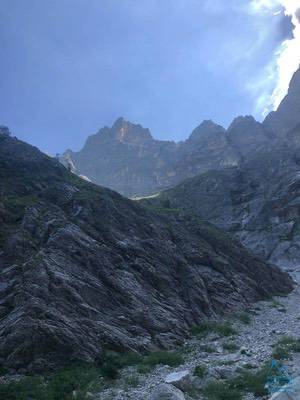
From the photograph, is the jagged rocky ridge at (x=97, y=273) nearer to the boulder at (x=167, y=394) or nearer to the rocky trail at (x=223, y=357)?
the rocky trail at (x=223, y=357)

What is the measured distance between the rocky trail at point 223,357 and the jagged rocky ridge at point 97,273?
3053 mm

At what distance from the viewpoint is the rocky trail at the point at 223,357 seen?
2627 centimetres

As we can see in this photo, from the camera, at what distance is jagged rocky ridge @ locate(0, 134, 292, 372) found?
107 ft

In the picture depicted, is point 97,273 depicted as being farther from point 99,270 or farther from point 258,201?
point 258,201

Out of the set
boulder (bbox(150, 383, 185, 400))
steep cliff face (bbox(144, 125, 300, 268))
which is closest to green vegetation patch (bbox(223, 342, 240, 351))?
boulder (bbox(150, 383, 185, 400))

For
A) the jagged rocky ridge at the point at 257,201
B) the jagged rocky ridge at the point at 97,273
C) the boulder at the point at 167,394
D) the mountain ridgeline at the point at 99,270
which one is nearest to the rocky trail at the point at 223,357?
the boulder at the point at 167,394

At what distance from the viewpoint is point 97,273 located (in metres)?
43.6

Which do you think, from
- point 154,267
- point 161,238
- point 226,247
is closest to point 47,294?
point 154,267

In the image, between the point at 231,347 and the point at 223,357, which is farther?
the point at 231,347

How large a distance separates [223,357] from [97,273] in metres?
15.3

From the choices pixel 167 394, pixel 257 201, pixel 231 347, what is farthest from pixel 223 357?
pixel 257 201

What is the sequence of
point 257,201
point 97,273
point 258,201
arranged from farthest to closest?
point 257,201
point 258,201
point 97,273

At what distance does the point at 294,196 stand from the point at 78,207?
65.2 m

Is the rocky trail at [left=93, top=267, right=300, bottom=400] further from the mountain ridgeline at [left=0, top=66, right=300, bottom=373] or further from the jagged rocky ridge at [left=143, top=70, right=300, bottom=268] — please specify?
the jagged rocky ridge at [left=143, top=70, right=300, bottom=268]
